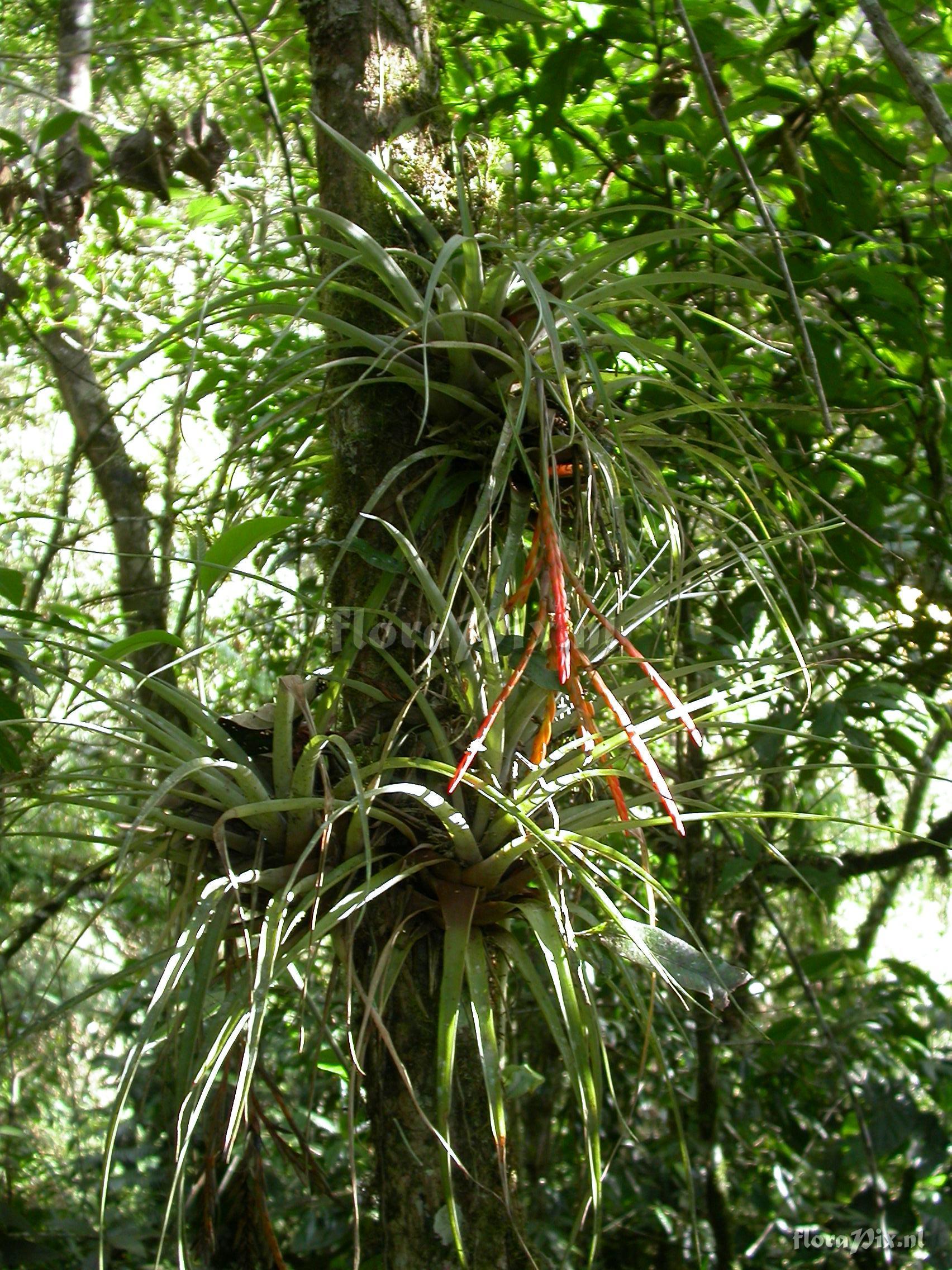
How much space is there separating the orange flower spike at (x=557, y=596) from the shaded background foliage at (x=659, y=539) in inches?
6.6

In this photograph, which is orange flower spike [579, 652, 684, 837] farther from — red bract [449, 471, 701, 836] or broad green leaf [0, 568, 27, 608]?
broad green leaf [0, 568, 27, 608]

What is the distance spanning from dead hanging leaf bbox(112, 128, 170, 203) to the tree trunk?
48 cm

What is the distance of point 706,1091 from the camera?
159cm

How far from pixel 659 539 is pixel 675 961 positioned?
1.70 feet

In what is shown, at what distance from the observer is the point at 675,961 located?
73 centimetres

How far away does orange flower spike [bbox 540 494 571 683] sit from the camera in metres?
0.66

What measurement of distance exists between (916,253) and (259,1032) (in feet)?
3.94

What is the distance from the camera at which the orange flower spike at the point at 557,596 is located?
0.66 metres

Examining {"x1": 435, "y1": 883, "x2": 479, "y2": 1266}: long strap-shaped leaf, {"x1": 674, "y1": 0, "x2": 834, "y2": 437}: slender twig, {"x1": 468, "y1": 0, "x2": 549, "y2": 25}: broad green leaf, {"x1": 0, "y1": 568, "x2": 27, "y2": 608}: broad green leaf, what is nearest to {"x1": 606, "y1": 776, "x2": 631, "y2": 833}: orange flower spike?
{"x1": 435, "y1": 883, "x2": 479, "y2": 1266}: long strap-shaped leaf

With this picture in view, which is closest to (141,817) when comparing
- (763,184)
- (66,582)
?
(763,184)

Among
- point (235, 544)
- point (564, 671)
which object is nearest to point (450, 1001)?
point (564, 671)

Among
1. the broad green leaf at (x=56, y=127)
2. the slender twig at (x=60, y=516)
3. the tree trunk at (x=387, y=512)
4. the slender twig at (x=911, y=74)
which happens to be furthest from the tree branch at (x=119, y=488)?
the slender twig at (x=911, y=74)

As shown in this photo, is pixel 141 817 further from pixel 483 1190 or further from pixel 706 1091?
pixel 706 1091

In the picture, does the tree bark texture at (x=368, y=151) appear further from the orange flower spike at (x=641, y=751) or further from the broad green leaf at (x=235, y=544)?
the orange flower spike at (x=641, y=751)
